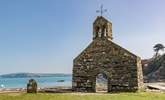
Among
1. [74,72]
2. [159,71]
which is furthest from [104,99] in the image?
[159,71]

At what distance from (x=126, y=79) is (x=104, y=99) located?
821cm

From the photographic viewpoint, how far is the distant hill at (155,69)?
84.9 metres

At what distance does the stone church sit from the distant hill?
53400 millimetres

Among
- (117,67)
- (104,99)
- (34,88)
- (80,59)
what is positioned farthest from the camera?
(80,59)

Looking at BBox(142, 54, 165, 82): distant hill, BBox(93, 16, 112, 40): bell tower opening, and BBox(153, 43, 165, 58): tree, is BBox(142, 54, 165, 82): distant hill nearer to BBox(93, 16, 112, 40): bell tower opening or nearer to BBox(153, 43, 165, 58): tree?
BBox(153, 43, 165, 58): tree

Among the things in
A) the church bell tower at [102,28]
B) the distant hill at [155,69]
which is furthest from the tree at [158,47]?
the church bell tower at [102,28]

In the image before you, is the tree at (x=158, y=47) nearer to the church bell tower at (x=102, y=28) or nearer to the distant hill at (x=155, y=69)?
the distant hill at (x=155, y=69)

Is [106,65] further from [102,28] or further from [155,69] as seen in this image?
[155,69]

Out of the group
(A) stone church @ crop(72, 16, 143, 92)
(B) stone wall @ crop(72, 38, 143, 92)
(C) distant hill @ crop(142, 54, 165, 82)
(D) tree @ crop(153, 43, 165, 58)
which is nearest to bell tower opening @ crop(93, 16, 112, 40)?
(A) stone church @ crop(72, 16, 143, 92)

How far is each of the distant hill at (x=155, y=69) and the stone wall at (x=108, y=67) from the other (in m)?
53.4

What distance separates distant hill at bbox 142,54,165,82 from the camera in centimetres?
8488

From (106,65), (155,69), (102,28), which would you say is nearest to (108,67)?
(106,65)

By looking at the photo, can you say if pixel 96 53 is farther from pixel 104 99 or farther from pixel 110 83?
pixel 104 99

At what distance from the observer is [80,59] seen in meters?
32.2
